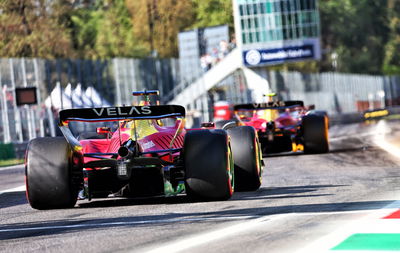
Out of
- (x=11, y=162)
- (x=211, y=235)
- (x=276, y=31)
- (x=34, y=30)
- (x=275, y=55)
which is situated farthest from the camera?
(x=276, y=31)

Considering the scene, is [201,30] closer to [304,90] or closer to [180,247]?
[304,90]

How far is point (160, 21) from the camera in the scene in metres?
71.2

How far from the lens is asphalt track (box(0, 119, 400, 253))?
7688 mm

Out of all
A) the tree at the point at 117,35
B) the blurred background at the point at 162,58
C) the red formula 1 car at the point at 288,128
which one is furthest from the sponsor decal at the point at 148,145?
the tree at the point at 117,35

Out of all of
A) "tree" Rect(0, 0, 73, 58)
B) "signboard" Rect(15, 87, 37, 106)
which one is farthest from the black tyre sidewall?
"tree" Rect(0, 0, 73, 58)

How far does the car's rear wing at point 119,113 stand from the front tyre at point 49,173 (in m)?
0.34

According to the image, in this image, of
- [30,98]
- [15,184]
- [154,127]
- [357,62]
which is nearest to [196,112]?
[30,98]

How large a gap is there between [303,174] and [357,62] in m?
106

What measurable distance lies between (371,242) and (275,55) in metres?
57.6

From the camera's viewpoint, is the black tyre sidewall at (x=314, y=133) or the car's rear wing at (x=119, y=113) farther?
the black tyre sidewall at (x=314, y=133)

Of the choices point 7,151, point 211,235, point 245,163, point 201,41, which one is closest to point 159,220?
point 211,235

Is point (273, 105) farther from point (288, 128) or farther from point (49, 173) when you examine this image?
point (49, 173)

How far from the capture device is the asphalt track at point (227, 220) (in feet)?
25.2

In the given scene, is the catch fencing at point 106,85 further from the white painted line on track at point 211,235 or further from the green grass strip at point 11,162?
the white painted line on track at point 211,235
